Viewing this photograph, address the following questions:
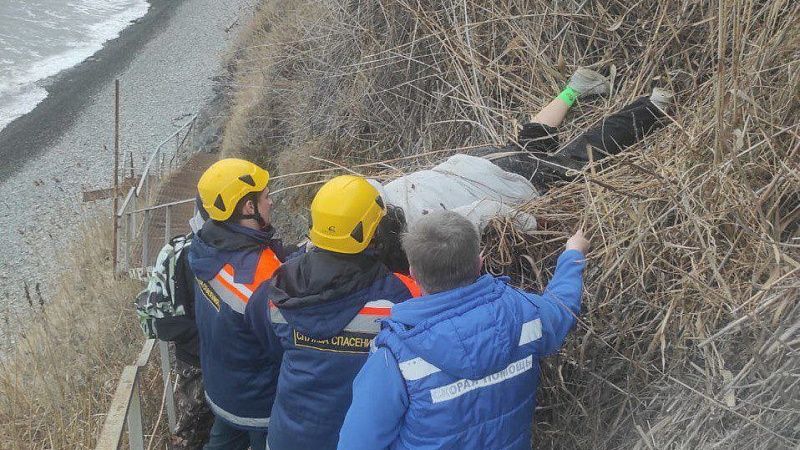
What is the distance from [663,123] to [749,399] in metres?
2.23

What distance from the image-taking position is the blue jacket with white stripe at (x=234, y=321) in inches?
120

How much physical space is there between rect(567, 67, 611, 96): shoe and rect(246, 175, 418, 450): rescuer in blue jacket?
218cm

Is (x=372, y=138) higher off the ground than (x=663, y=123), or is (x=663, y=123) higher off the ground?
(x=663, y=123)

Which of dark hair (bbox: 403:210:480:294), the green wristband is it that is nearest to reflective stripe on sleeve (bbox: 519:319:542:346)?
dark hair (bbox: 403:210:480:294)

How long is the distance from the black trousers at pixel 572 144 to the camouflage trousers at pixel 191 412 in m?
2.19

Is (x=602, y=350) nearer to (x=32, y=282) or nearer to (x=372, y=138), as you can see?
(x=372, y=138)

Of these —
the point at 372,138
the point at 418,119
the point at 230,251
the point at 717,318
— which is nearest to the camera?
the point at 717,318

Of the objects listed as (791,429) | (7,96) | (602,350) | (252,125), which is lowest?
(7,96)

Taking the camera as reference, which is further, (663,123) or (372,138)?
(372,138)

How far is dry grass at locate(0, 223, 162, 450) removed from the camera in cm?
517

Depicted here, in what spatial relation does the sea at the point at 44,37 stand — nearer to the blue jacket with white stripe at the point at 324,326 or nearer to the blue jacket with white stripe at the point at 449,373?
the blue jacket with white stripe at the point at 324,326

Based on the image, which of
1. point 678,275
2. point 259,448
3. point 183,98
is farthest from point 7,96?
point 678,275

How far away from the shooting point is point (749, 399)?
82.4 inches

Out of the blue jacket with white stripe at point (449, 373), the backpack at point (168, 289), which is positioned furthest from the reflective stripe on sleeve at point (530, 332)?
the backpack at point (168, 289)
